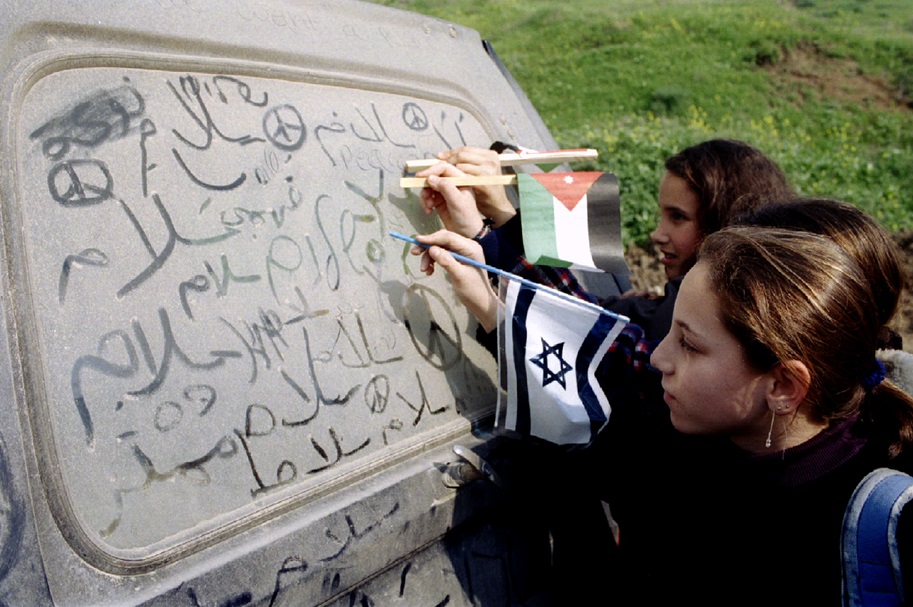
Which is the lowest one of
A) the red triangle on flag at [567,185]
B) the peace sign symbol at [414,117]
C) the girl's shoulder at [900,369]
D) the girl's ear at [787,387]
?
the girl's shoulder at [900,369]

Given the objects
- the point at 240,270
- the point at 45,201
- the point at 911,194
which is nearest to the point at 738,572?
the point at 240,270

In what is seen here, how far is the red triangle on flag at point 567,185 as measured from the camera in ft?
7.33

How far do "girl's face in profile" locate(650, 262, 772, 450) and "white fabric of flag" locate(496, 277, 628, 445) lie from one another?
0.75 feet

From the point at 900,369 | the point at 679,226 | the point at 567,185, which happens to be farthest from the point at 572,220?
the point at 900,369

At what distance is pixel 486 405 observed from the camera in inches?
77.5

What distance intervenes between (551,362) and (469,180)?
498mm

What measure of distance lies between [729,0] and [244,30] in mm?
20273

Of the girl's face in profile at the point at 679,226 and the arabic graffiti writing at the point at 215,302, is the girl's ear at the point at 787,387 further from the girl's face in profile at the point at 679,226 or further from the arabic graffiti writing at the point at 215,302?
the girl's face in profile at the point at 679,226

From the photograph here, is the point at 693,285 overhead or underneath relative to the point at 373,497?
overhead

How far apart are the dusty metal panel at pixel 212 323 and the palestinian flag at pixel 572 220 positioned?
1.02 feet

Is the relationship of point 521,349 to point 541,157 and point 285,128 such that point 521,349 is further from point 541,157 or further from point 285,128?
point 285,128

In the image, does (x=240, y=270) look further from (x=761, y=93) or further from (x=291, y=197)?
(x=761, y=93)

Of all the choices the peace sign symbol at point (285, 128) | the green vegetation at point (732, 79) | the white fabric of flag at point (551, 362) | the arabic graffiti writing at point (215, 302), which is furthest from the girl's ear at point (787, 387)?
the green vegetation at point (732, 79)

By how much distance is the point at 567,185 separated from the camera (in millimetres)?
2252
